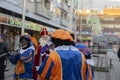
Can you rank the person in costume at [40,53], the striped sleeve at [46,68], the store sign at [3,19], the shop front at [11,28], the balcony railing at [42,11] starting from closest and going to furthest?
the striped sleeve at [46,68] → the person in costume at [40,53] → the store sign at [3,19] → the shop front at [11,28] → the balcony railing at [42,11]

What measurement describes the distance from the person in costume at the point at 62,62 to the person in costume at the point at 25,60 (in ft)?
9.87

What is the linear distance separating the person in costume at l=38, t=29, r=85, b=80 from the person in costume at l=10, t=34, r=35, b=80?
301 cm

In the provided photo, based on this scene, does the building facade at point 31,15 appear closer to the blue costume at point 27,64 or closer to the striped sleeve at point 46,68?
the blue costume at point 27,64

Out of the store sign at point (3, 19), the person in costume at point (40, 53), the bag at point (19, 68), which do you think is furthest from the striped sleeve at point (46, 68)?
the store sign at point (3, 19)

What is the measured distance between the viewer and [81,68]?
16.9ft

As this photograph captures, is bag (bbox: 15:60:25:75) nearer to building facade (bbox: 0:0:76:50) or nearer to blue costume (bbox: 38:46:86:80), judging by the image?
blue costume (bbox: 38:46:86:80)

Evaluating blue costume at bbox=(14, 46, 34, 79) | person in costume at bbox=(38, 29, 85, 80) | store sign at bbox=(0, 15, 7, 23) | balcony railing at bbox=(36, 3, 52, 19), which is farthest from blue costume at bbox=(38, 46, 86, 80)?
balcony railing at bbox=(36, 3, 52, 19)

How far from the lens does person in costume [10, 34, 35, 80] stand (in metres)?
8.10

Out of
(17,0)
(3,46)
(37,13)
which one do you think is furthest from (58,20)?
(3,46)

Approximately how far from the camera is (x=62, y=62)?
16.2 feet

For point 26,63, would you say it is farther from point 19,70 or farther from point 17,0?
point 17,0

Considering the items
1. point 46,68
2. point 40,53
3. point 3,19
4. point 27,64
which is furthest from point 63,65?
point 3,19

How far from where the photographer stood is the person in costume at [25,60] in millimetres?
8102

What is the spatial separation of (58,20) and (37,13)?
699 inches
